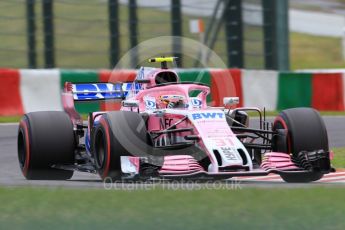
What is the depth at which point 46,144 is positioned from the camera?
10203 mm

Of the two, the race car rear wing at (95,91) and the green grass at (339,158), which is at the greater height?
the race car rear wing at (95,91)

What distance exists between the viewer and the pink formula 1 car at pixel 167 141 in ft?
30.2

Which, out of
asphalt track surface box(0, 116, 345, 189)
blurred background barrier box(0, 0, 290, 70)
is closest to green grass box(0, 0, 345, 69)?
blurred background barrier box(0, 0, 290, 70)

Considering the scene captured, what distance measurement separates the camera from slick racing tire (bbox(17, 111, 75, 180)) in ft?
33.4

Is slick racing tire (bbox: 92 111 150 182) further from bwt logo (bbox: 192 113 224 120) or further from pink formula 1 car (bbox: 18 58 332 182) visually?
bwt logo (bbox: 192 113 224 120)

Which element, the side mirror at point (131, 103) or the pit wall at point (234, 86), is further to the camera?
the pit wall at point (234, 86)

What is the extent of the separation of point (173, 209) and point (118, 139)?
2.14 meters

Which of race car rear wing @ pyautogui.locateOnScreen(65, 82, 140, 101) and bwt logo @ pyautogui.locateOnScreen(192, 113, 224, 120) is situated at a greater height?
race car rear wing @ pyautogui.locateOnScreen(65, 82, 140, 101)

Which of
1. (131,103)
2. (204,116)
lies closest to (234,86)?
(131,103)

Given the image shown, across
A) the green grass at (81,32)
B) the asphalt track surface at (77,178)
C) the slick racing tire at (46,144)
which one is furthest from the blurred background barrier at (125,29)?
the slick racing tire at (46,144)

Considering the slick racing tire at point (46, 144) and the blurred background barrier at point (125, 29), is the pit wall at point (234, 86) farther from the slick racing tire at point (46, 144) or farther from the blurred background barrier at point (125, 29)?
the slick racing tire at point (46, 144)

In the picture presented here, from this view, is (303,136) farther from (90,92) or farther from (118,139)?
(90,92)

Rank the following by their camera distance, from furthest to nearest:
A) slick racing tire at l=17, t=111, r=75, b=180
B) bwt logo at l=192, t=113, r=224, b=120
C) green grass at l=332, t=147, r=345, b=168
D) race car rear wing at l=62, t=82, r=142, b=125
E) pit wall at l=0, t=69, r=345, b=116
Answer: pit wall at l=0, t=69, r=345, b=116
green grass at l=332, t=147, r=345, b=168
race car rear wing at l=62, t=82, r=142, b=125
slick racing tire at l=17, t=111, r=75, b=180
bwt logo at l=192, t=113, r=224, b=120

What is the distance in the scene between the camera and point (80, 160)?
34.7 feet
